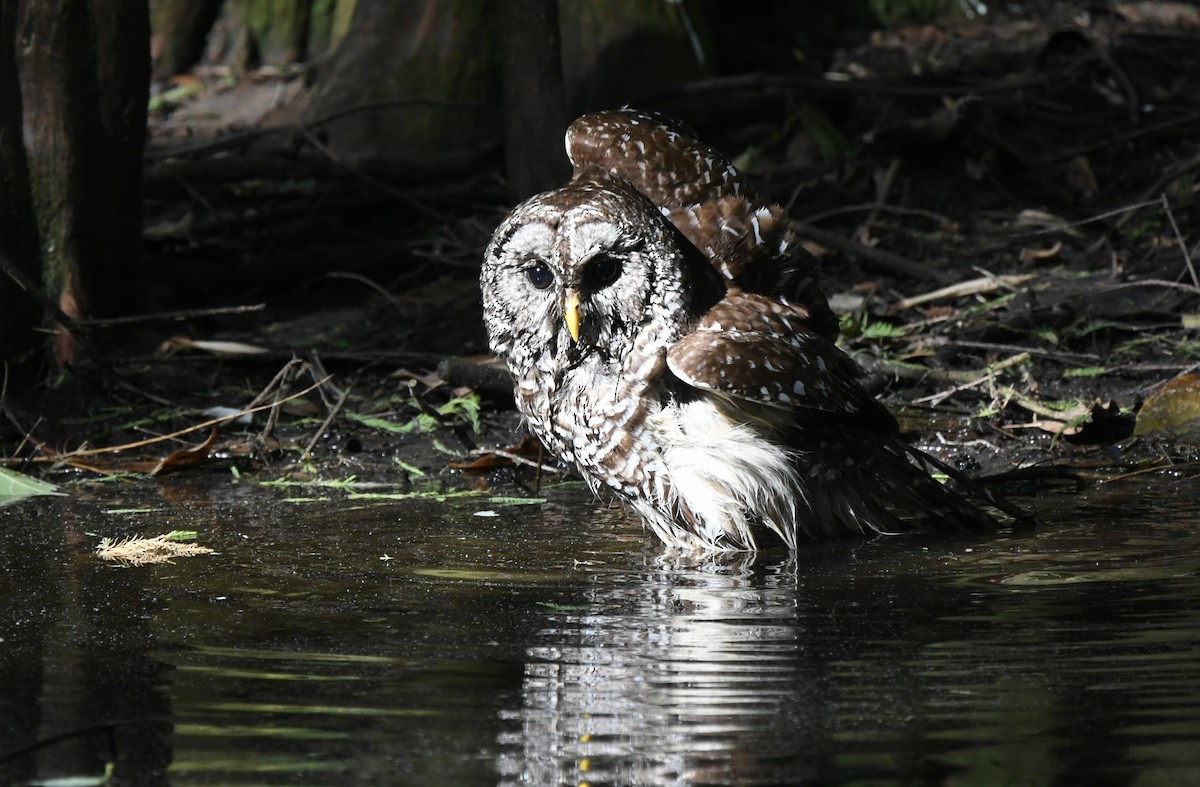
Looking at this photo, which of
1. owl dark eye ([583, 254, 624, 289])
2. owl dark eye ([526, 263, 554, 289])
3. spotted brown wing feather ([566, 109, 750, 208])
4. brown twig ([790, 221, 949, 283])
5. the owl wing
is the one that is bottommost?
brown twig ([790, 221, 949, 283])

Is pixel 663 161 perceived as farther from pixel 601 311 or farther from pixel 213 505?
pixel 213 505

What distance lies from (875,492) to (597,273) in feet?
3.91

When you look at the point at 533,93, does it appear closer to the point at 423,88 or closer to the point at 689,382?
the point at 423,88

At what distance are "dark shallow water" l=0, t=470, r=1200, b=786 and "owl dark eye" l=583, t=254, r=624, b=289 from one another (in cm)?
85

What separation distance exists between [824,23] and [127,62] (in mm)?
7557

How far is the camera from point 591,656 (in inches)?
133

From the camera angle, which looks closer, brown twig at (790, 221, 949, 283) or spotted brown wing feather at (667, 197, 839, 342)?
spotted brown wing feather at (667, 197, 839, 342)

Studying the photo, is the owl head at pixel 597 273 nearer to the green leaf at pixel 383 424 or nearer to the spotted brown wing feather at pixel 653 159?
the spotted brown wing feather at pixel 653 159

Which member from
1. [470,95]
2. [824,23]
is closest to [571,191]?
[470,95]

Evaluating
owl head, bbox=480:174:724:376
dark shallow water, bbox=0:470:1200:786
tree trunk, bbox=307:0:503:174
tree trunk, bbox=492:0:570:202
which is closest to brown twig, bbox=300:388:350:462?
dark shallow water, bbox=0:470:1200:786

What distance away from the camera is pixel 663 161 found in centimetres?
545

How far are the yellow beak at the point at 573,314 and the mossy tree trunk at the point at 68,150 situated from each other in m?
2.60

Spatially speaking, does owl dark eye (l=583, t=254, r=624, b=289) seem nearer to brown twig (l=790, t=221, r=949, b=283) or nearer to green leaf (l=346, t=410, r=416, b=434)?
green leaf (l=346, t=410, r=416, b=434)

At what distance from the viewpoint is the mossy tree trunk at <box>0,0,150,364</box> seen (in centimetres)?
654
